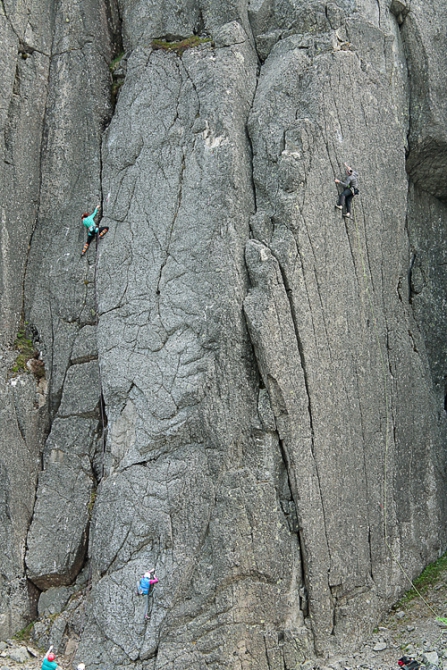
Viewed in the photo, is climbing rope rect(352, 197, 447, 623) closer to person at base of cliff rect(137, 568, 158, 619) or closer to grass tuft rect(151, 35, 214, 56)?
grass tuft rect(151, 35, 214, 56)

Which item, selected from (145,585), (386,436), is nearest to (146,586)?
(145,585)

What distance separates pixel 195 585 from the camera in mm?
13500

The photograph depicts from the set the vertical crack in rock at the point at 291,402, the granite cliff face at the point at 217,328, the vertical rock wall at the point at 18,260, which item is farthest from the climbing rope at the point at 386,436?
the vertical rock wall at the point at 18,260

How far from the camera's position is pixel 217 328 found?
13938mm

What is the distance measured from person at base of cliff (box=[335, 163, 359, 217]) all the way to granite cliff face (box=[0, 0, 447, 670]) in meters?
0.26

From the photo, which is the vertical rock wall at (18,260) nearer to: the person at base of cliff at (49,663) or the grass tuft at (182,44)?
the person at base of cliff at (49,663)

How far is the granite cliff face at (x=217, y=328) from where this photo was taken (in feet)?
45.2

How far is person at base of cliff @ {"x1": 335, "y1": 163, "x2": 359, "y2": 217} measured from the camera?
48.7 ft

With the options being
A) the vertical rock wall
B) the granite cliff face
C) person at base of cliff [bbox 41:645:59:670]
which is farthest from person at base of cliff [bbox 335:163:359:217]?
person at base of cliff [bbox 41:645:59:670]

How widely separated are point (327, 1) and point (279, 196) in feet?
12.8

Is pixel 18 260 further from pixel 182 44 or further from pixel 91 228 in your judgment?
pixel 182 44

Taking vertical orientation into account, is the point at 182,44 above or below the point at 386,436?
above

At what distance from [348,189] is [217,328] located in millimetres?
3464

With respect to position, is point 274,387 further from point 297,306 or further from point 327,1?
point 327,1
